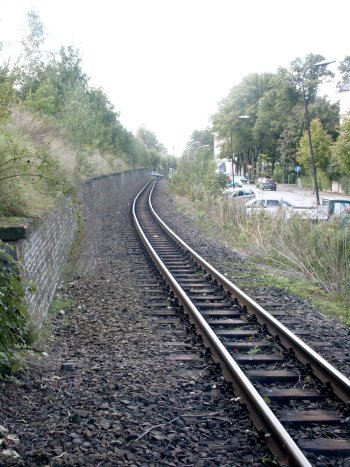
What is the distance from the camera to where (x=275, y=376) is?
19.7 ft

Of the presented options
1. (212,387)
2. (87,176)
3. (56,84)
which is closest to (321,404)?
(212,387)

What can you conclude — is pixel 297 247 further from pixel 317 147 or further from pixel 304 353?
pixel 317 147

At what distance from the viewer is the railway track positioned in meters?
4.52

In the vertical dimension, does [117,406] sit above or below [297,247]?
below

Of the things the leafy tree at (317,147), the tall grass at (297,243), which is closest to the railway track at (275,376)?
the tall grass at (297,243)

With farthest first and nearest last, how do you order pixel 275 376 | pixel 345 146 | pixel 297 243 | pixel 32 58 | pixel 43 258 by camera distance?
1. pixel 345 146
2. pixel 32 58
3. pixel 297 243
4. pixel 43 258
5. pixel 275 376

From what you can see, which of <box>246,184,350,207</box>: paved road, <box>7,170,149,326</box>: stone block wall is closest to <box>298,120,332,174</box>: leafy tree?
<box>246,184,350,207</box>: paved road

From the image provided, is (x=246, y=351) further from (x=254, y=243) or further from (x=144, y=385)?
(x=254, y=243)

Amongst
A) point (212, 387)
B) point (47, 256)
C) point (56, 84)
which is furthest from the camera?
A: point (56, 84)

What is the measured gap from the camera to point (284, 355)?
6828 millimetres

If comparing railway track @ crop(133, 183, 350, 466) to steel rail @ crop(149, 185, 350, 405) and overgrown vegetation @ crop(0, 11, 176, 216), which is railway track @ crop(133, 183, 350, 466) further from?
overgrown vegetation @ crop(0, 11, 176, 216)

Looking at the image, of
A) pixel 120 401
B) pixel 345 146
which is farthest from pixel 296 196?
pixel 120 401

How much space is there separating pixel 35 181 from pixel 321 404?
20.7ft

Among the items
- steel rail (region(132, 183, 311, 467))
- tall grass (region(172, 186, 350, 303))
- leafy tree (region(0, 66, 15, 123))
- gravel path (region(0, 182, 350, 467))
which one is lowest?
gravel path (region(0, 182, 350, 467))
